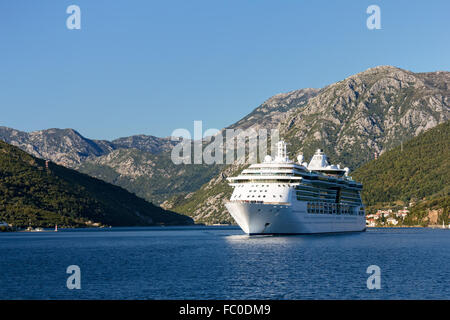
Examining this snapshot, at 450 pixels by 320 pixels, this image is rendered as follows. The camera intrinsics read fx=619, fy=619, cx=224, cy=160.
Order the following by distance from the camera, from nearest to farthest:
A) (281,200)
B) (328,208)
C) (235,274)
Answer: (235,274) → (281,200) → (328,208)

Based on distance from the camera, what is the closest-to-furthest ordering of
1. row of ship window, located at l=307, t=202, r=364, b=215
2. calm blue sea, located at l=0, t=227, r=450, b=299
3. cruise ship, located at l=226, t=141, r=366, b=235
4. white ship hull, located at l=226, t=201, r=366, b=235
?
calm blue sea, located at l=0, t=227, r=450, b=299
white ship hull, located at l=226, t=201, r=366, b=235
cruise ship, located at l=226, t=141, r=366, b=235
row of ship window, located at l=307, t=202, r=364, b=215

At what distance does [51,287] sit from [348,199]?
139 m

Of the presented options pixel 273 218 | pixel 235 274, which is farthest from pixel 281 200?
pixel 235 274

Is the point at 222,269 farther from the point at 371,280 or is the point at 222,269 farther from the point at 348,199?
the point at 348,199

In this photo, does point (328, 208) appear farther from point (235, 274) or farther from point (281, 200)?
point (235, 274)

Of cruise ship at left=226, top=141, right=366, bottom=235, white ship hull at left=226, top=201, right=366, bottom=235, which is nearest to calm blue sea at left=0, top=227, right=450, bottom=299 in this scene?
white ship hull at left=226, top=201, right=366, bottom=235

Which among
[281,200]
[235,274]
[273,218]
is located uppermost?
[281,200]

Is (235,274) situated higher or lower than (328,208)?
lower

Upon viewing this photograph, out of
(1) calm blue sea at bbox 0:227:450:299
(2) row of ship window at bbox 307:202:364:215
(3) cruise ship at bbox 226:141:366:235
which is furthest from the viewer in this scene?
(2) row of ship window at bbox 307:202:364:215

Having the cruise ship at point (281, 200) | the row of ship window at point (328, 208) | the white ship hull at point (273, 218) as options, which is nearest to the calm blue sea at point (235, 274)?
the white ship hull at point (273, 218)

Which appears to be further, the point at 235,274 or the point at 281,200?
the point at 281,200

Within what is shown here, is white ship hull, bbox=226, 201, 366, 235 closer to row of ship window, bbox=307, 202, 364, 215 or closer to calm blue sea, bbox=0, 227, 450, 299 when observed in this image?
row of ship window, bbox=307, 202, 364, 215
